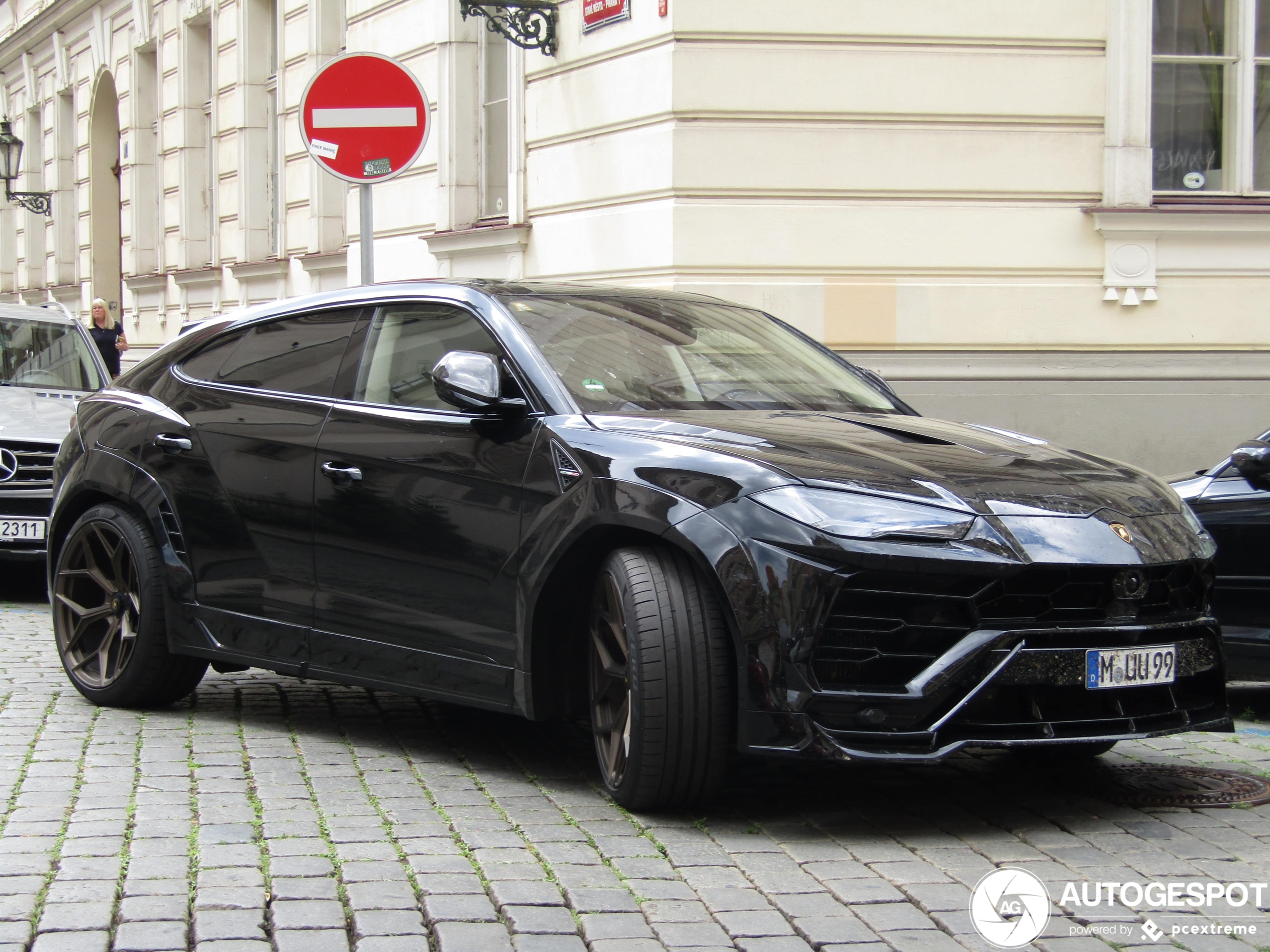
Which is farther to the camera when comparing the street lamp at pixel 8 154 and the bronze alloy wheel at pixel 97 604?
the street lamp at pixel 8 154

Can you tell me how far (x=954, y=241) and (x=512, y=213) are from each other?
3.68m

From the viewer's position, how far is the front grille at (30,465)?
31.3 ft

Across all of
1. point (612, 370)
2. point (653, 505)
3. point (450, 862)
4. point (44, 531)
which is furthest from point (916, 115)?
point (450, 862)

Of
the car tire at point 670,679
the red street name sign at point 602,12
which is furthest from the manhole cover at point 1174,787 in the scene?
the red street name sign at point 602,12

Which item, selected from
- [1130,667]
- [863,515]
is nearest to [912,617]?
[863,515]

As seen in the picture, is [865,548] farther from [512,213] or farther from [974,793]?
[512,213]

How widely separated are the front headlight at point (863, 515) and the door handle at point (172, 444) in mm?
2560

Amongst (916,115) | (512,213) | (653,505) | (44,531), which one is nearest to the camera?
(653,505)

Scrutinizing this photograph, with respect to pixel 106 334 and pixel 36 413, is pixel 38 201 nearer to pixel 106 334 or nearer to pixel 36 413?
pixel 106 334

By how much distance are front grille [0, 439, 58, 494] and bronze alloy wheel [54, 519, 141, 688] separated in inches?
130

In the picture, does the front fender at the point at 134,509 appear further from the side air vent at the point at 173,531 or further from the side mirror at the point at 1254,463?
the side mirror at the point at 1254,463

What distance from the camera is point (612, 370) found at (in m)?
5.11

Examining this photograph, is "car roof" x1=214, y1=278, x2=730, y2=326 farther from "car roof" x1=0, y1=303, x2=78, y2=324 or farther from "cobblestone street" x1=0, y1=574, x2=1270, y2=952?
"car roof" x1=0, y1=303, x2=78, y2=324

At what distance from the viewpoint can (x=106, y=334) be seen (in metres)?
17.7
